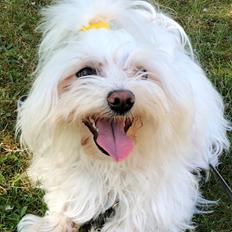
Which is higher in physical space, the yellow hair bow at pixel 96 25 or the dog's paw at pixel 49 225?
the yellow hair bow at pixel 96 25

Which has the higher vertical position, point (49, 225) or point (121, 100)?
point (121, 100)

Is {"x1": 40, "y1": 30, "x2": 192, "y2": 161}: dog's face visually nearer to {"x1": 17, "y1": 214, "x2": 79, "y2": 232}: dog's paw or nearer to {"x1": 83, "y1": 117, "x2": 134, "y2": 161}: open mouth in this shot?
{"x1": 83, "y1": 117, "x2": 134, "y2": 161}: open mouth

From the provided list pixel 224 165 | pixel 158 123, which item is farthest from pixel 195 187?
pixel 158 123

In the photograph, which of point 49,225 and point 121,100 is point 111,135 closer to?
point 121,100

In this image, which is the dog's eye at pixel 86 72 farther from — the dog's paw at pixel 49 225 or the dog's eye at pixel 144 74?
the dog's paw at pixel 49 225

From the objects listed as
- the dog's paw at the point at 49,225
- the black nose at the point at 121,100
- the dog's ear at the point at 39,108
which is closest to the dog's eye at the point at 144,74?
the black nose at the point at 121,100

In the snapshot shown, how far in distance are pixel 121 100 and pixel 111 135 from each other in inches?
8.5

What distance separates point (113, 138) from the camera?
2.58m

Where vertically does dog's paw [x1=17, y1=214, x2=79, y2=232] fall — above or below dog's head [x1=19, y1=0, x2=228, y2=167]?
below

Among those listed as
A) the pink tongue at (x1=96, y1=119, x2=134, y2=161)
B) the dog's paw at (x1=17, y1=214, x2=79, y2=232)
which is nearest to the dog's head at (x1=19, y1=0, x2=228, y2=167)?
the pink tongue at (x1=96, y1=119, x2=134, y2=161)

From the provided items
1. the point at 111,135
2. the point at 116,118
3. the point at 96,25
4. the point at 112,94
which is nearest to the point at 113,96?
the point at 112,94

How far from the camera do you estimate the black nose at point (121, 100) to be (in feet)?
7.90

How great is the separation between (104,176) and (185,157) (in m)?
0.37

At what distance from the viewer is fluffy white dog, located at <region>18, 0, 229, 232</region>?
8.20 feet
